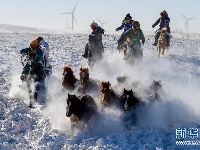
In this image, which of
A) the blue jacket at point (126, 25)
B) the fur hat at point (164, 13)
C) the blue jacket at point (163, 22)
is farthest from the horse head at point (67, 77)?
the fur hat at point (164, 13)

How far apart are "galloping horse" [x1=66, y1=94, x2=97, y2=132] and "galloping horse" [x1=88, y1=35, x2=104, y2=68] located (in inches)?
322

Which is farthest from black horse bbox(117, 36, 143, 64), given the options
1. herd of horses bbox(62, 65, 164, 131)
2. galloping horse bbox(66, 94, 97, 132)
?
galloping horse bbox(66, 94, 97, 132)

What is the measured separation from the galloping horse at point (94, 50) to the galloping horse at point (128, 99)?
24.9 ft

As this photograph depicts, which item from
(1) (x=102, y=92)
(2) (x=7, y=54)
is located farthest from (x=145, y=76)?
(2) (x=7, y=54)

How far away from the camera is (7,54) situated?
25.1m

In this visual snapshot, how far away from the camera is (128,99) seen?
33.8 ft

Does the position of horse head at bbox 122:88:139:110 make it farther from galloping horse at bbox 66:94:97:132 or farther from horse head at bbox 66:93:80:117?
horse head at bbox 66:93:80:117

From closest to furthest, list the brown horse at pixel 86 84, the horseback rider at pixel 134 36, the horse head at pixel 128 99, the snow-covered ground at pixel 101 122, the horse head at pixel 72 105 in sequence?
1. the snow-covered ground at pixel 101 122
2. the horse head at pixel 72 105
3. the horse head at pixel 128 99
4. the brown horse at pixel 86 84
5. the horseback rider at pixel 134 36

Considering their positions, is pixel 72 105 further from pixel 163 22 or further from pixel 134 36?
pixel 163 22

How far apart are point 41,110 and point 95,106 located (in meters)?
2.38

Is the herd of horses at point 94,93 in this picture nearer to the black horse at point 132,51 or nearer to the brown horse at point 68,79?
the brown horse at point 68,79

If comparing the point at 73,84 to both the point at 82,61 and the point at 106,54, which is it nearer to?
the point at 82,61

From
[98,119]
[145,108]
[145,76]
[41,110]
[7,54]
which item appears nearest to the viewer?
[98,119]

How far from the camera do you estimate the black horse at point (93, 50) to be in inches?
700
